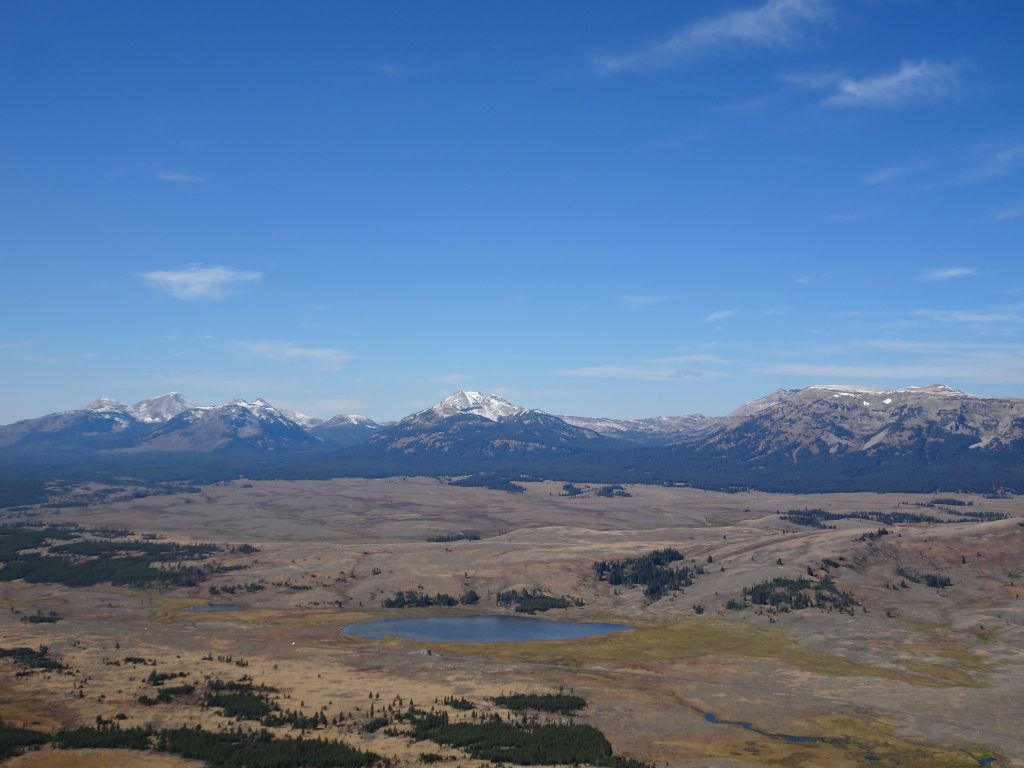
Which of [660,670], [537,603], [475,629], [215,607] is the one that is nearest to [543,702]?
[660,670]

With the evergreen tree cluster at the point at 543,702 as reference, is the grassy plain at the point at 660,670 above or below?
below

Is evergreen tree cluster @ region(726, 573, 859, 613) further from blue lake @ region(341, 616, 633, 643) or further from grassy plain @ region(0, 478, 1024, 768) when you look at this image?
blue lake @ region(341, 616, 633, 643)

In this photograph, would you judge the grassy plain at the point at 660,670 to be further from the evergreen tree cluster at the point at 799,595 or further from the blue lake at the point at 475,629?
the blue lake at the point at 475,629

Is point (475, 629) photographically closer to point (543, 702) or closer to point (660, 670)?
point (660, 670)

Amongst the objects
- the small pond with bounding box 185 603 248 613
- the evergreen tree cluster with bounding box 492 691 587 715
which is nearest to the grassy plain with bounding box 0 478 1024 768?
the evergreen tree cluster with bounding box 492 691 587 715

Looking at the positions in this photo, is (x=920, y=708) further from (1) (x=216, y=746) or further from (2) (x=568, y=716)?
(1) (x=216, y=746)

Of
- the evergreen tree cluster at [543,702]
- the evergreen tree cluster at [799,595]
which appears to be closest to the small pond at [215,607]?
the evergreen tree cluster at [543,702]

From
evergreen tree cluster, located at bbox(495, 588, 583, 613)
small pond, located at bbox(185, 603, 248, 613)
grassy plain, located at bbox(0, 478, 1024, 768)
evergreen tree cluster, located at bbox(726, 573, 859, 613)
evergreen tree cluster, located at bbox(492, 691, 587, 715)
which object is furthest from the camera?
evergreen tree cluster, located at bbox(495, 588, 583, 613)
